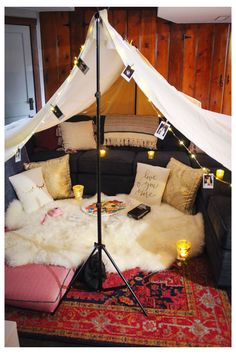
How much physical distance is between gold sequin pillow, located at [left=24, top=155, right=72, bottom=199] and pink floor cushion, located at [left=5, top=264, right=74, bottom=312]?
3.57 feet

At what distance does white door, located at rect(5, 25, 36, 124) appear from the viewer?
4.14m

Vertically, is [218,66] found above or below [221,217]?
above

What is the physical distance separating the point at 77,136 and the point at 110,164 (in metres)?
0.60

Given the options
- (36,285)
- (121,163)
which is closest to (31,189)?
(121,163)

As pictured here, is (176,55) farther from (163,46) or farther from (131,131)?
(131,131)

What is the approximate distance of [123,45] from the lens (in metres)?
2.00

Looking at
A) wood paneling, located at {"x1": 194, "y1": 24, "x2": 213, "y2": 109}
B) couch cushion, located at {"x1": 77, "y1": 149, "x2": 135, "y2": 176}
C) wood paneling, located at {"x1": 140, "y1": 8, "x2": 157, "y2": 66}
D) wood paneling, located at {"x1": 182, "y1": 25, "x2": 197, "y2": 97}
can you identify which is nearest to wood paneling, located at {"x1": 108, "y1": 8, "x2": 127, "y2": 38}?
wood paneling, located at {"x1": 140, "y1": 8, "x2": 157, "y2": 66}

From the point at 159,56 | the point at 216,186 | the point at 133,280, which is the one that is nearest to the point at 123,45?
the point at 216,186

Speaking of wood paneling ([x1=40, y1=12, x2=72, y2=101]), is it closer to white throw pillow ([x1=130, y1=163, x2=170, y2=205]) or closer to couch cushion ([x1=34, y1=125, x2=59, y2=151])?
couch cushion ([x1=34, y1=125, x2=59, y2=151])

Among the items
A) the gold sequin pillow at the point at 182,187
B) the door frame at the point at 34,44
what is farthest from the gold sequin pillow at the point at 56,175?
the door frame at the point at 34,44

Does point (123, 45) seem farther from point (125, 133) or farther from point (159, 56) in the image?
point (159, 56)

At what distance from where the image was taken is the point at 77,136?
12.5 feet

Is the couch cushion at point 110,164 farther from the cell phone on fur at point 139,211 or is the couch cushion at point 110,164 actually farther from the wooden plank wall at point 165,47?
the wooden plank wall at point 165,47
